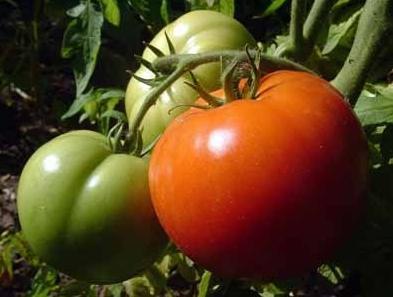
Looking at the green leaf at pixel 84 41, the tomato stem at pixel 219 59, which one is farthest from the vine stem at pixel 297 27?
the green leaf at pixel 84 41

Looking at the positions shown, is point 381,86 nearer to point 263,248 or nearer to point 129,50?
point 263,248

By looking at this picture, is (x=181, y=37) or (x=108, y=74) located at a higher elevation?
(x=181, y=37)

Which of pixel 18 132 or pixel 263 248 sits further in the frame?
pixel 18 132

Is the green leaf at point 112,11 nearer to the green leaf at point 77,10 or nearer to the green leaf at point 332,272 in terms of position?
the green leaf at point 77,10

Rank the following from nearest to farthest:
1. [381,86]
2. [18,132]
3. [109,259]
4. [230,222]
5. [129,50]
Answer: [230,222] < [109,259] < [381,86] < [129,50] < [18,132]

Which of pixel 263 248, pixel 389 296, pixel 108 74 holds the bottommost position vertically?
pixel 108 74

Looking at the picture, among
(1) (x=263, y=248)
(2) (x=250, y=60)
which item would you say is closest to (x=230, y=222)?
(1) (x=263, y=248)

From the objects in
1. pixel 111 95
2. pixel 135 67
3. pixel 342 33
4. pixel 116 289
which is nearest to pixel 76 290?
pixel 116 289
